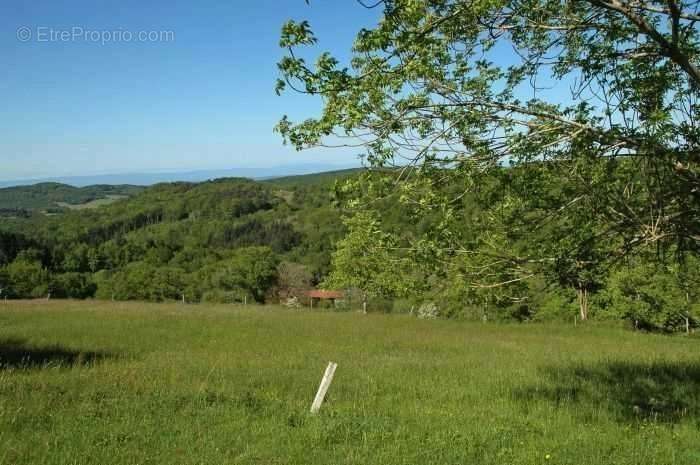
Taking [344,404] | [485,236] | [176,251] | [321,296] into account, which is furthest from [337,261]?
[176,251]

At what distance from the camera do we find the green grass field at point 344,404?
21.7 ft

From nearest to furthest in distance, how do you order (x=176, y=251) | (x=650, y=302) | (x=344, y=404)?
1. (x=344, y=404)
2. (x=650, y=302)
3. (x=176, y=251)

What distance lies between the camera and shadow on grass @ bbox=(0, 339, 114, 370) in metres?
12.8

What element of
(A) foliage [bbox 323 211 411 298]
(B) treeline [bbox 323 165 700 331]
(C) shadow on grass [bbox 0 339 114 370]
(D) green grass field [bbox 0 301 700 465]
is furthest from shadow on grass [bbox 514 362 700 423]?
(C) shadow on grass [bbox 0 339 114 370]

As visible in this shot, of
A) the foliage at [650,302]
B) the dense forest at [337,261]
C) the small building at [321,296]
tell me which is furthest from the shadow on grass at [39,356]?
the small building at [321,296]

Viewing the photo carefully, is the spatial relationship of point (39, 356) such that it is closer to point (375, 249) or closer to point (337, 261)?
point (375, 249)

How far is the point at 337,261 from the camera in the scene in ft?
135

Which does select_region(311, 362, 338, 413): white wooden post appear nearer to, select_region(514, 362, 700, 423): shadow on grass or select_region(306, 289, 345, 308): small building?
select_region(514, 362, 700, 423): shadow on grass

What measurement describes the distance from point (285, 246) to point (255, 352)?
123879 mm

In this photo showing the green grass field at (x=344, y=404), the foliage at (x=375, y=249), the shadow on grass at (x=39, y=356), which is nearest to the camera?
the green grass field at (x=344, y=404)

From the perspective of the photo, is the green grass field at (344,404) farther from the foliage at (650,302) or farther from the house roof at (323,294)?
the house roof at (323,294)

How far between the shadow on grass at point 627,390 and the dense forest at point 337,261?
194cm

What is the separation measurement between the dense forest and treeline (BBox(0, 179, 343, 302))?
0.29 metres

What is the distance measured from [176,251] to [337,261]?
98.3 metres
